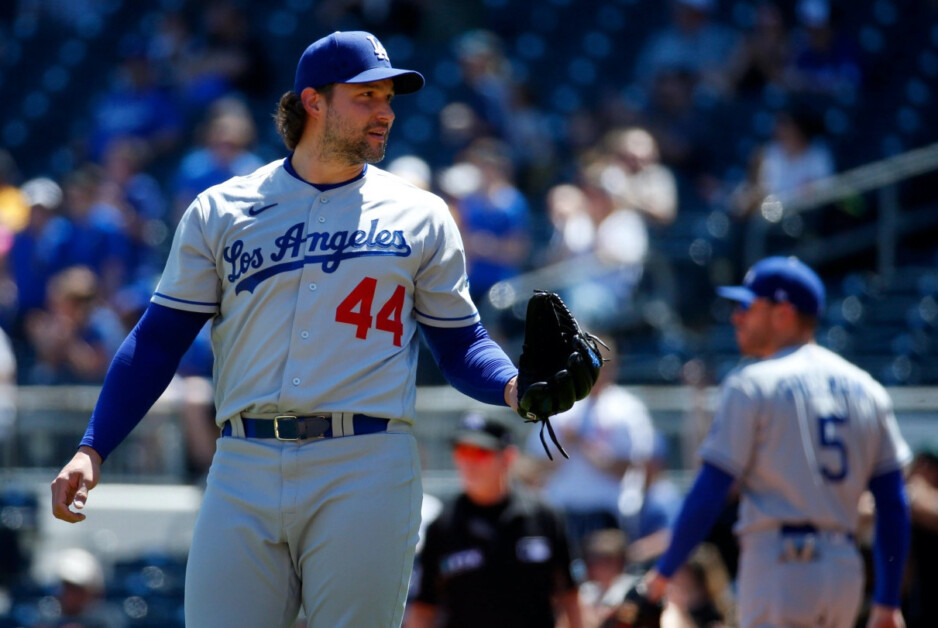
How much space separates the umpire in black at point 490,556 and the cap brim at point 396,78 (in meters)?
2.21

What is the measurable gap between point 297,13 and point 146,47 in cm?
147

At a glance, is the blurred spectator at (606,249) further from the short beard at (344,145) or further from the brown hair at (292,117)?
the short beard at (344,145)

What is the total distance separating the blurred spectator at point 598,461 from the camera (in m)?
7.32

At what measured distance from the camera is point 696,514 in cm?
464

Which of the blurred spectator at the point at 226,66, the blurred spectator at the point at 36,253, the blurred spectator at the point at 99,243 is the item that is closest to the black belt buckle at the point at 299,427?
the blurred spectator at the point at 99,243

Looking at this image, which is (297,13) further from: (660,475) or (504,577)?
(504,577)

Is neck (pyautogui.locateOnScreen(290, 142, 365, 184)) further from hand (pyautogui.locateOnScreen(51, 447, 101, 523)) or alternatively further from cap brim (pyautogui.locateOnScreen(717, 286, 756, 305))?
cap brim (pyautogui.locateOnScreen(717, 286, 756, 305))

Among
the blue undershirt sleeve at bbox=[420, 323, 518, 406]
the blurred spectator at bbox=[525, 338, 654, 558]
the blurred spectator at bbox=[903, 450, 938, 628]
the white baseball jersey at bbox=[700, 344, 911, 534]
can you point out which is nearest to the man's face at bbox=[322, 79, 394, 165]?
the blue undershirt sleeve at bbox=[420, 323, 518, 406]

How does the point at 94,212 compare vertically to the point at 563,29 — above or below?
below

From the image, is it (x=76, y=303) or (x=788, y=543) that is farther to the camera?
(x=76, y=303)

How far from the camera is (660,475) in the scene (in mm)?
7453

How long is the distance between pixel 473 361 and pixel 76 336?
6.52 metres

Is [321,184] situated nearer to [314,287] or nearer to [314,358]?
[314,287]

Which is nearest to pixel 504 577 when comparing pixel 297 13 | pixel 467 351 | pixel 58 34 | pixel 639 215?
pixel 467 351
